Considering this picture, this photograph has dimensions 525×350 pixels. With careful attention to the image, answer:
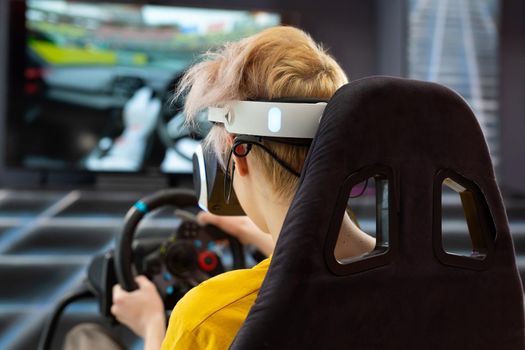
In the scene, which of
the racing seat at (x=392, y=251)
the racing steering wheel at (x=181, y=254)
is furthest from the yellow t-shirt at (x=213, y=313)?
the racing steering wheel at (x=181, y=254)

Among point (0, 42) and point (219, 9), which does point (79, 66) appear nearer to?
point (0, 42)

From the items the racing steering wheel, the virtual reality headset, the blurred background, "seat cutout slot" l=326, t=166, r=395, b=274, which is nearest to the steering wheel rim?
the racing steering wheel

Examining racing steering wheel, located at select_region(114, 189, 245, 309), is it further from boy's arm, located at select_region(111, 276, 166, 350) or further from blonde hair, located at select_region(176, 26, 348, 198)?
blonde hair, located at select_region(176, 26, 348, 198)

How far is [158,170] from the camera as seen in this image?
4.09m

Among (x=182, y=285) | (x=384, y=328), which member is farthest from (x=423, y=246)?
(x=182, y=285)

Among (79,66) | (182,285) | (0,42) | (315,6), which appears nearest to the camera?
(182,285)

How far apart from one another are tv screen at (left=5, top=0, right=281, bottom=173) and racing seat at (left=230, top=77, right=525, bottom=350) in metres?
3.33

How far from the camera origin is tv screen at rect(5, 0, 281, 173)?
158 inches

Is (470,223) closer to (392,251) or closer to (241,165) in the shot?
(392,251)

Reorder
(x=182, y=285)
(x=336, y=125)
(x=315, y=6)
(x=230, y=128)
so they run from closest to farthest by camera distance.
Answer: (x=336, y=125)
(x=230, y=128)
(x=182, y=285)
(x=315, y=6)

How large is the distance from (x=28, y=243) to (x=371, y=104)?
323cm

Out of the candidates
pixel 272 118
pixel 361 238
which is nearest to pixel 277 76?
pixel 272 118

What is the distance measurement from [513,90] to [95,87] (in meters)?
2.88

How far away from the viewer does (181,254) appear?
4.66 feet
